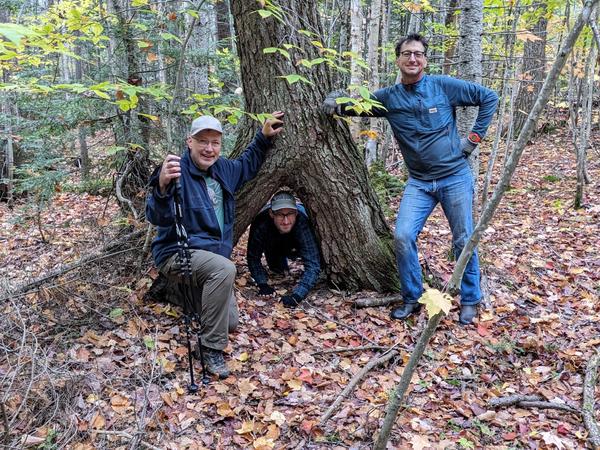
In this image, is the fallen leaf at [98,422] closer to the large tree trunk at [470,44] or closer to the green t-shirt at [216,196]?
the green t-shirt at [216,196]

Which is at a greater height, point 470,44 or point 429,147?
point 470,44

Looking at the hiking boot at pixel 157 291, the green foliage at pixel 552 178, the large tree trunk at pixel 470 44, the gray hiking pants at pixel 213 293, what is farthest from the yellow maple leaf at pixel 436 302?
the green foliage at pixel 552 178

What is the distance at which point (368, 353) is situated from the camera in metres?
4.12

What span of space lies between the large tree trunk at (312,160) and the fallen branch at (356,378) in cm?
111

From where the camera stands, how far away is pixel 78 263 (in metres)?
4.74

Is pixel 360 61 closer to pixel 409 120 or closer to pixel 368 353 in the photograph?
pixel 409 120

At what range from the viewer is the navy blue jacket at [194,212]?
12.1ft

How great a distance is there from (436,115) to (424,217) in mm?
1038

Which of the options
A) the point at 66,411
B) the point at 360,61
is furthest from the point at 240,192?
the point at 66,411

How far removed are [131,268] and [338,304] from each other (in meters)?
2.41

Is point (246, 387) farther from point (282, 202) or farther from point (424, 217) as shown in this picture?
point (424, 217)

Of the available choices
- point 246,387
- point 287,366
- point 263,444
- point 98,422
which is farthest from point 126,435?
point 287,366

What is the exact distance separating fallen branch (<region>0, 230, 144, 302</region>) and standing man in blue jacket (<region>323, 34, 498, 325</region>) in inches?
109

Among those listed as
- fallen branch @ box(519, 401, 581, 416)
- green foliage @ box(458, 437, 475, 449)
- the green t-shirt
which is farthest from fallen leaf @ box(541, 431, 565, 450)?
the green t-shirt
